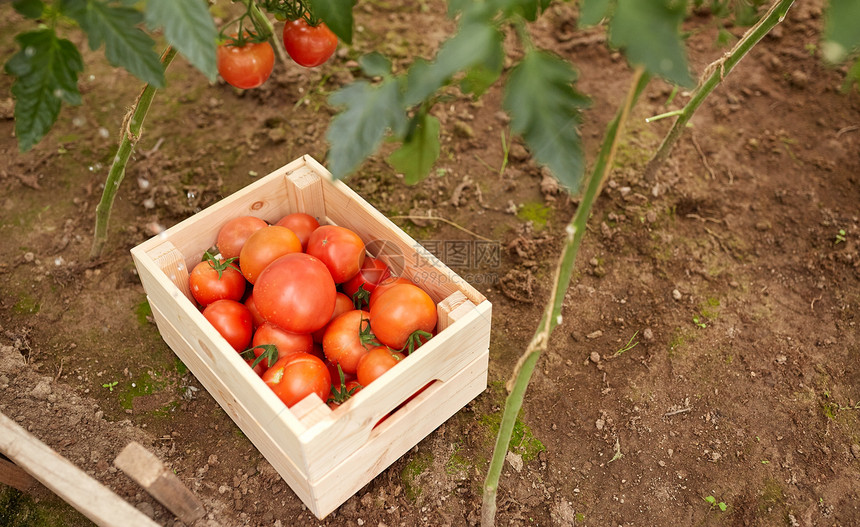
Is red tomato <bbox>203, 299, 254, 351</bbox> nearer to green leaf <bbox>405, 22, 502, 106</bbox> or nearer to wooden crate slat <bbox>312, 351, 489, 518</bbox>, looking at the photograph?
wooden crate slat <bbox>312, 351, 489, 518</bbox>

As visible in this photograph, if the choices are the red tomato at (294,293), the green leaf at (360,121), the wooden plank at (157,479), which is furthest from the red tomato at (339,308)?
the green leaf at (360,121)

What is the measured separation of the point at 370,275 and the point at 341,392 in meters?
0.38

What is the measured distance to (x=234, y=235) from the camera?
1.84 meters

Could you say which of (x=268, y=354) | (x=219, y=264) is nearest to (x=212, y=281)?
(x=219, y=264)

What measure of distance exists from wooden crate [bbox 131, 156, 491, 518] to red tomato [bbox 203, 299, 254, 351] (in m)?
0.06

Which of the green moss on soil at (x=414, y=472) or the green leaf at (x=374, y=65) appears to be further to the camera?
the green moss on soil at (x=414, y=472)

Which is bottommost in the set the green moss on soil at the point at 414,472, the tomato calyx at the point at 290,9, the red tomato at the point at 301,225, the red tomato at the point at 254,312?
the green moss on soil at the point at 414,472

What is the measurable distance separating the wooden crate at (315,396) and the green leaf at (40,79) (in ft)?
1.68

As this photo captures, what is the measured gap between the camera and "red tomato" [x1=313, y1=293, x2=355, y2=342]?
5.93ft

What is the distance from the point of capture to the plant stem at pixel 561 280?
41.6 inches

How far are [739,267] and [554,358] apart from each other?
73cm

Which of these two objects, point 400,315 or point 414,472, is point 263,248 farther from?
point 414,472

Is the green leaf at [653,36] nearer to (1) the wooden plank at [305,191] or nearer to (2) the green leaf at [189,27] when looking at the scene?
(2) the green leaf at [189,27]

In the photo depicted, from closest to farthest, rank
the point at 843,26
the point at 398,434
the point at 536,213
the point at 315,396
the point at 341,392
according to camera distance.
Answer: the point at 843,26 < the point at 315,396 < the point at 341,392 < the point at 398,434 < the point at 536,213
